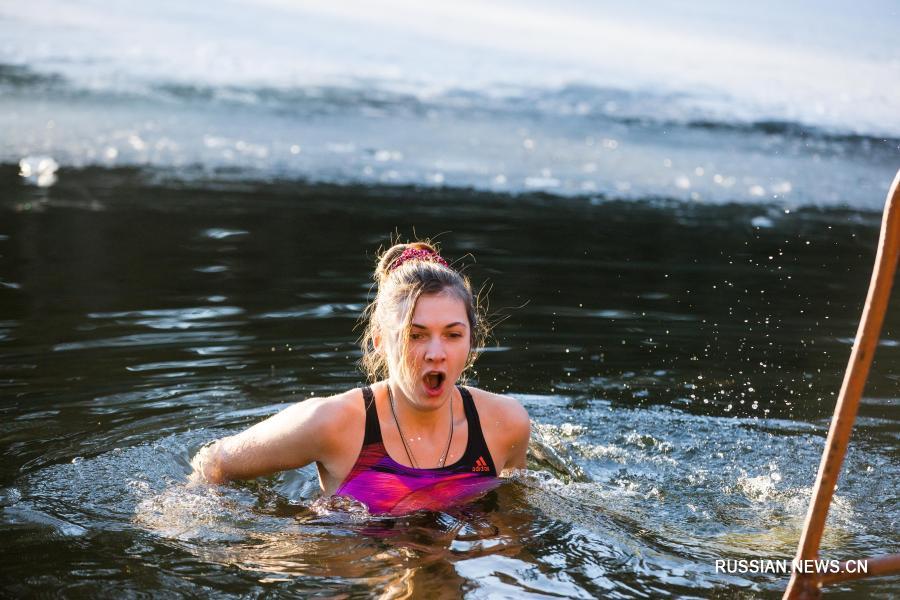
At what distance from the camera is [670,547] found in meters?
3.62

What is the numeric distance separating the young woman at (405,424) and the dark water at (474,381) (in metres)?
0.13

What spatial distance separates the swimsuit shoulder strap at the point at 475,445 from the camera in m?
4.01

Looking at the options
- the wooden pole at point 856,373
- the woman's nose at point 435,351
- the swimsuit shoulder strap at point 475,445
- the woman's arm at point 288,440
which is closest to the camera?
the wooden pole at point 856,373

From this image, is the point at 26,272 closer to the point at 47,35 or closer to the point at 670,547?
the point at 670,547

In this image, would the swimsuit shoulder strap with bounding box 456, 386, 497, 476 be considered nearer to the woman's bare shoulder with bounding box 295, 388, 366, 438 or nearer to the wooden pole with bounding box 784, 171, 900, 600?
the woman's bare shoulder with bounding box 295, 388, 366, 438

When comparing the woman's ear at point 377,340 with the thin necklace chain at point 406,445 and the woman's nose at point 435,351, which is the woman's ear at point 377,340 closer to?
the thin necklace chain at point 406,445

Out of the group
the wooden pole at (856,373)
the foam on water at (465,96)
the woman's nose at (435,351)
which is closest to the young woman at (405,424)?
the woman's nose at (435,351)

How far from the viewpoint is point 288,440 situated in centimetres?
376

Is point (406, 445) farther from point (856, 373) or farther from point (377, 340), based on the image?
point (856, 373)

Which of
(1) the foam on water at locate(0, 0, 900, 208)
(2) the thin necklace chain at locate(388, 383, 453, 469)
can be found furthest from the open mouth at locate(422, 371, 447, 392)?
(1) the foam on water at locate(0, 0, 900, 208)

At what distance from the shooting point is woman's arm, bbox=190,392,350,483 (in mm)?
3762

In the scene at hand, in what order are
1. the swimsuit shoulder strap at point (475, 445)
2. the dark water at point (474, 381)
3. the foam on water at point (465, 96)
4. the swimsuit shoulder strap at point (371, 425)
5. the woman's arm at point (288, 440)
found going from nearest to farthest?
the dark water at point (474, 381) < the woman's arm at point (288, 440) < the swimsuit shoulder strap at point (371, 425) < the swimsuit shoulder strap at point (475, 445) < the foam on water at point (465, 96)

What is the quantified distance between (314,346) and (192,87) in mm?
9216

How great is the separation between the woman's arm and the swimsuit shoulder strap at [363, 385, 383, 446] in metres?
0.09
